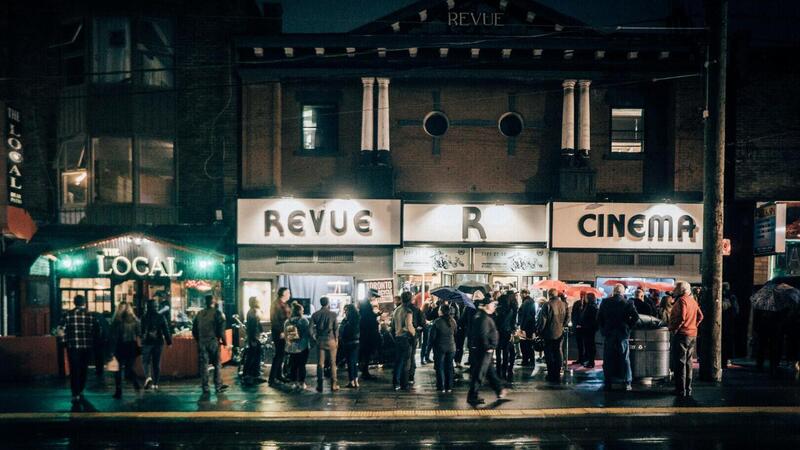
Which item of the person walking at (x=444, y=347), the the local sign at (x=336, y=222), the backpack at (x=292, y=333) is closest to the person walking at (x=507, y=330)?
the person walking at (x=444, y=347)

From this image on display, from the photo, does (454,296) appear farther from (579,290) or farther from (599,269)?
(599,269)

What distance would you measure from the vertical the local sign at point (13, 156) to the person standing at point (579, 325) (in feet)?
48.6

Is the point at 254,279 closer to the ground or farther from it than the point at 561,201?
closer to the ground

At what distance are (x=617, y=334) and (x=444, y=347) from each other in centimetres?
336

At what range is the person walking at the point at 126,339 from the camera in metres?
10.8

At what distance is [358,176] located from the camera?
1639 cm

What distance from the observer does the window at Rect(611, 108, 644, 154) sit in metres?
17.1

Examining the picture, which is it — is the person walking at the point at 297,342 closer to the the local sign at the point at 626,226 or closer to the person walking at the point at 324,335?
the person walking at the point at 324,335

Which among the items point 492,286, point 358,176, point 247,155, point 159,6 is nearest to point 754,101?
point 492,286

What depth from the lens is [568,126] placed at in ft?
53.6

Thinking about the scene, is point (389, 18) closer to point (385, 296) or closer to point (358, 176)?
point (358, 176)

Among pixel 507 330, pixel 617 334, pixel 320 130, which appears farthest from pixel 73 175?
pixel 617 334

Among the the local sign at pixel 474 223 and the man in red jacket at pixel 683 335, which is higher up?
the the local sign at pixel 474 223

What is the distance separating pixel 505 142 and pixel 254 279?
28.4 feet
